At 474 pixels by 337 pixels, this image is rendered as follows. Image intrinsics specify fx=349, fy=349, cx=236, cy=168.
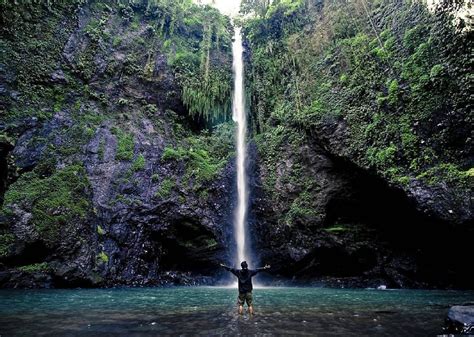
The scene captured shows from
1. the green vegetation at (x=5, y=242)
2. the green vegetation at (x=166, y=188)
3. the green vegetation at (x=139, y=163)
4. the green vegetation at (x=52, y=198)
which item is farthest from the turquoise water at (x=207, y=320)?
the green vegetation at (x=139, y=163)

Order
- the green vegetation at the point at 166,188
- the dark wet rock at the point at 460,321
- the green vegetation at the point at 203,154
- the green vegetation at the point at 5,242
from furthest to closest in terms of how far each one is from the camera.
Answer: the green vegetation at the point at 203,154 < the green vegetation at the point at 166,188 < the green vegetation at the point at 5,242 < the dark wet rock at the point at 460,321

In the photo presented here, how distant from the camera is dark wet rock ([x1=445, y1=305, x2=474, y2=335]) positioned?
5.64 metres

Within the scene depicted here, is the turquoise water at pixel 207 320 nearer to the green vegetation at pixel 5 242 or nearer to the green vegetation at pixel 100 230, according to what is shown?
the green vegetation at pixel 5 242

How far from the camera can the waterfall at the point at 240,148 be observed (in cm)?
2058

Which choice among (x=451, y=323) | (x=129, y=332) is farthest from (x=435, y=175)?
(x=129, y=332)

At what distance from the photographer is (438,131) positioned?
14.0 m

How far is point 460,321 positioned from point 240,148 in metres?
18.8

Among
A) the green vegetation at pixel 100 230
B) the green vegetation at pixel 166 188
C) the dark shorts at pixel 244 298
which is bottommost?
the dark shorts at pixel 244 298

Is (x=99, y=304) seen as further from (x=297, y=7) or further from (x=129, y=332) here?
(x=297, y=7)

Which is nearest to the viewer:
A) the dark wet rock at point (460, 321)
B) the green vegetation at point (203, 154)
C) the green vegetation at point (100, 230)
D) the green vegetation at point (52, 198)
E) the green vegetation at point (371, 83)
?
the dark wet rock at point (460, 321)

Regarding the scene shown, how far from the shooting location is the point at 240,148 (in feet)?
78.3

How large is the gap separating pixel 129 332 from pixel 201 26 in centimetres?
2755

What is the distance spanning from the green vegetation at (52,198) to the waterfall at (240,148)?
8.55 meters

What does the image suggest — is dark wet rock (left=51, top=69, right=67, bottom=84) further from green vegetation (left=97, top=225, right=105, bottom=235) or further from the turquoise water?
the turquoise water
